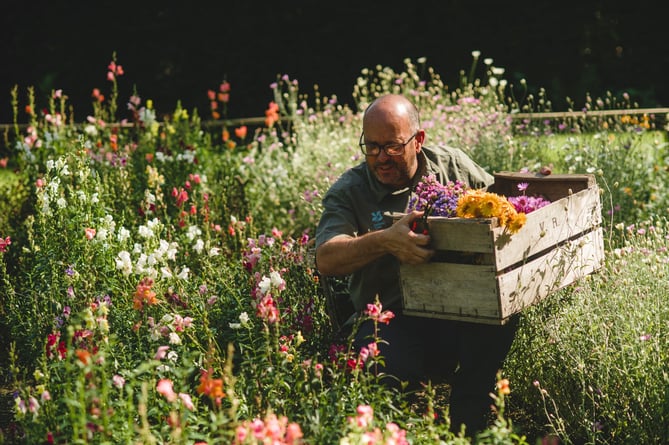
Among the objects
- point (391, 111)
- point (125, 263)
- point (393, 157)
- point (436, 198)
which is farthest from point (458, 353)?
point (125, 263)

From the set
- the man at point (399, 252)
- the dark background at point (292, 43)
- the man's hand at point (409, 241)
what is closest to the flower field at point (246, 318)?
the man at point (399, 252)

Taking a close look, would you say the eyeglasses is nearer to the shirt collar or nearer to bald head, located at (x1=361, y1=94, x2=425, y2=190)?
bald head, located at (x1=361, y1=94, x2=425, y2=190)

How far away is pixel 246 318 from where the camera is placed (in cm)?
288

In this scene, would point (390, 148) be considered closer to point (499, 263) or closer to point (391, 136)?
point (391, 136)

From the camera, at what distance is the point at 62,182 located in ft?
14.4

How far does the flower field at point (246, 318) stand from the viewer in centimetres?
243

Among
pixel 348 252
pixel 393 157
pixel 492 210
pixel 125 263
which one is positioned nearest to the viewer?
pixel 492 210

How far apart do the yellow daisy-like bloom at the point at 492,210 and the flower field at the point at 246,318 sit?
384mm

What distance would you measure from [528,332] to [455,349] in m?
0.35

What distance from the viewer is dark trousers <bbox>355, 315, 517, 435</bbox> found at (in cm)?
309

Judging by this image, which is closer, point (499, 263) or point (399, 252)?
point (499, 263)

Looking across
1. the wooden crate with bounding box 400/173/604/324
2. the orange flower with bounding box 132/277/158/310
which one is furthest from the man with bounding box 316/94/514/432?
the orange flower with bounding box 132/277/158/310

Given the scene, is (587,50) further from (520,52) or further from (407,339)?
(407,339)

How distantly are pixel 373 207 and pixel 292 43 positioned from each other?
24.4 feet
